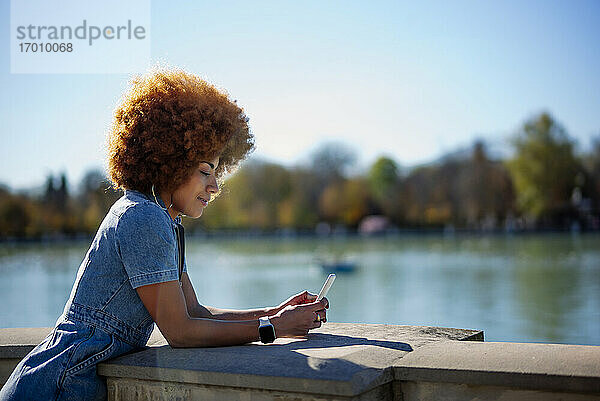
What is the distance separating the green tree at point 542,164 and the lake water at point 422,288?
700 inches

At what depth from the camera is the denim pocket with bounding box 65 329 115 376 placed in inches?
72.2

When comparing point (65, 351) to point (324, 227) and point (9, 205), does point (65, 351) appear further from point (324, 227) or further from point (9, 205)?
point (324, 227)

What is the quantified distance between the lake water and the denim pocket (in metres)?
15.9

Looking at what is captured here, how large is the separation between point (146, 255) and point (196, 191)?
1.09 feet

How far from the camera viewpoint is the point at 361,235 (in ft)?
229

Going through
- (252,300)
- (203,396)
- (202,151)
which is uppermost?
(202,151)

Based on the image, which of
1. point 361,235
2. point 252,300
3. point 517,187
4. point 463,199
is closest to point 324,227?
point 361,235

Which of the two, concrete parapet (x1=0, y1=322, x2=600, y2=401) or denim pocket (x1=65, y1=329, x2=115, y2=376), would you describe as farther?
denim pocket (x1=65, y1=329, x2=115, y2=376)

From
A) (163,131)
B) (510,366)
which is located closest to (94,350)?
(163,131)

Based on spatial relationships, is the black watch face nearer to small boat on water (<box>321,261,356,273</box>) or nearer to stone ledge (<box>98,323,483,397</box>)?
stone ledge (<box>98,323,483,397</box>)

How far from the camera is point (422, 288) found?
1035 inches

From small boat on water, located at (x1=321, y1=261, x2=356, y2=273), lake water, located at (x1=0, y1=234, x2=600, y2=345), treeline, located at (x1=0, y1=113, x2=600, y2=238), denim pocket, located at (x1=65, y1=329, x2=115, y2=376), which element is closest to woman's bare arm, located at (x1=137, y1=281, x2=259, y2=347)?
denim pocket, located at (x1=65, y1=329, x2=115, y2=376)

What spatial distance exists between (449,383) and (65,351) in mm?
940

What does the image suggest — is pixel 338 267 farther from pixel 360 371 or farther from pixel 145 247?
pixel 360 371
